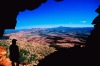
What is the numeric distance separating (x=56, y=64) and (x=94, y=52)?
3.92 meters

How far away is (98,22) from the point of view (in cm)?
2217

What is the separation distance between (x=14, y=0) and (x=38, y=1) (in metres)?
2.99

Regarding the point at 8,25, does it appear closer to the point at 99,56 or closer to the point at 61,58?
the point at 61,58

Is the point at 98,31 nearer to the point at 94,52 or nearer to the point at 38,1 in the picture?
the point at 94,52

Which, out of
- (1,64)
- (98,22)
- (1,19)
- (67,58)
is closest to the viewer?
(1,19)

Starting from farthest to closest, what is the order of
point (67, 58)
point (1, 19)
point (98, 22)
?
point (98, 22), point (67, 58), point (1, 19)

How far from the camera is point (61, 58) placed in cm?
1566

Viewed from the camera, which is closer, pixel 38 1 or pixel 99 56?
pixel 99 56

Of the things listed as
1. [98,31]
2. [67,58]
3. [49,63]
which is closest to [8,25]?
[49,63]

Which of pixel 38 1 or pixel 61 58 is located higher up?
pixel 38 1

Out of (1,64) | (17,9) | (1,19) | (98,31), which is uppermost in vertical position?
(17,9)

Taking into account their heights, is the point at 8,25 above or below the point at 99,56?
above

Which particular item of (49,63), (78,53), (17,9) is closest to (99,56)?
(78,53)

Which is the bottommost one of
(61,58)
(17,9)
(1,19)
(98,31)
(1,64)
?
(1,64)
